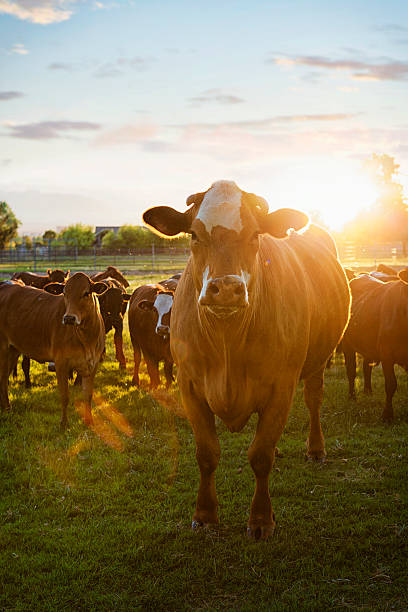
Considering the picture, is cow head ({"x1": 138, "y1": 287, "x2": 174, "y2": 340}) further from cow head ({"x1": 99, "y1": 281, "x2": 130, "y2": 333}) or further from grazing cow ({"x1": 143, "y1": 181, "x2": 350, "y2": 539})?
grazing cow ({"x1": 143, "y1": 181, "x2": 350, "y2": 539})

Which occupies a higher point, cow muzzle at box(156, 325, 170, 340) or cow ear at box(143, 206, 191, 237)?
cow ear at box(143, 206, 191, 237)

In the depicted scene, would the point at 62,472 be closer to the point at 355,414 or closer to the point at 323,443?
the point at 323,443

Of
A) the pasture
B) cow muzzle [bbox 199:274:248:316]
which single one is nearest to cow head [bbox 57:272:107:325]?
the pasture

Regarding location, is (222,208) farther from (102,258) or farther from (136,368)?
(102,258)

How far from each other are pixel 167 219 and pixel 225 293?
990 millimetres

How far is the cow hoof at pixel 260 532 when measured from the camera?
4.50m

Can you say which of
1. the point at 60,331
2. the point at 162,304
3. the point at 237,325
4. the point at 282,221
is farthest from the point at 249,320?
the point at 162,304

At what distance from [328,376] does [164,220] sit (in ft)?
22.4

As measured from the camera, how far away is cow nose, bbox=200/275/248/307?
341cm

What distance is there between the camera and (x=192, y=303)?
452cm

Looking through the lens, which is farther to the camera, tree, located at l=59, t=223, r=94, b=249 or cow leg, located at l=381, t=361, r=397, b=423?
tree, located at l=59, t=223, r=94, b=249

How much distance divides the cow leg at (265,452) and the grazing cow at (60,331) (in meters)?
3.65

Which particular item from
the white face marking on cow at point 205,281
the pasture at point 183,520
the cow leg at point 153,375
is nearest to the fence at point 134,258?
the cow leg at point 153,375

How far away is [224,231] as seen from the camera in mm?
3705
